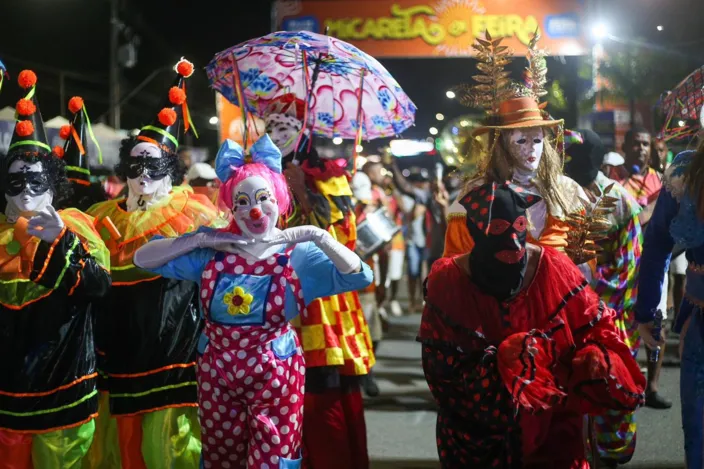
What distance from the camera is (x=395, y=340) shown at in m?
10.8

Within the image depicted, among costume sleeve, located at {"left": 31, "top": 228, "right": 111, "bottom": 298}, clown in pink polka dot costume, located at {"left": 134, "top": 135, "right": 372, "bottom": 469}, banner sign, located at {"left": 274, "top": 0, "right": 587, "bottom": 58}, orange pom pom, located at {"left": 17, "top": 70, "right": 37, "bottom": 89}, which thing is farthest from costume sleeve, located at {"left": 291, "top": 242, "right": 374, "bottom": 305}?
banner sign, located at {"left": 274, "top": 0, "right": 587, "bottom": 58}

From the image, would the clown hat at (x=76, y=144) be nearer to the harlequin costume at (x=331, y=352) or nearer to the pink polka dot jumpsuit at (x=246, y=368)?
the harlequin costume at (x=331, y=352)

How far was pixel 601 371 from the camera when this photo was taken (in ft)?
9.60

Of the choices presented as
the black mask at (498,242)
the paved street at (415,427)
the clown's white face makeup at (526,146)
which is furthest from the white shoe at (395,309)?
the black mask at (498,242)

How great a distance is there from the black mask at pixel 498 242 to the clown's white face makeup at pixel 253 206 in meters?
1.01

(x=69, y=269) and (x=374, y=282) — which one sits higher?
(x=69, y=269)

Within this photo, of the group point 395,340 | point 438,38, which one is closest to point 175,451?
point 395,340

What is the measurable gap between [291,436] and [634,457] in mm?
2887

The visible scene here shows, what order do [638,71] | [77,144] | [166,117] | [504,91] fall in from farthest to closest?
[638,71] < [77,144] < [166,117] < [504,91]

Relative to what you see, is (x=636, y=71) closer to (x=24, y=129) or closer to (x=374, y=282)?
(x=374, y=282)

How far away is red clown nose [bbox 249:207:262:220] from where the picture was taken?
12.1 feet

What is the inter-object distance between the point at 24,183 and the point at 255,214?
4.18 ft

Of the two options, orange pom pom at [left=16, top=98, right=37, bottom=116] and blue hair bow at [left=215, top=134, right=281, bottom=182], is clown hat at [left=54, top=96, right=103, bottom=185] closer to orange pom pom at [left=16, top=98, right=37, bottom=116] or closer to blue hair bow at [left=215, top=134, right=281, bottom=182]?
orange pom pom at [left=16, top=98, right=37, bottom=116]

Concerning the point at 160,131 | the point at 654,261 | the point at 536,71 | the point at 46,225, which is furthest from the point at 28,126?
the point at 654,261
